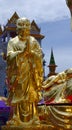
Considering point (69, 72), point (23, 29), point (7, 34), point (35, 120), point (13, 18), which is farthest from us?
point (13, 18)

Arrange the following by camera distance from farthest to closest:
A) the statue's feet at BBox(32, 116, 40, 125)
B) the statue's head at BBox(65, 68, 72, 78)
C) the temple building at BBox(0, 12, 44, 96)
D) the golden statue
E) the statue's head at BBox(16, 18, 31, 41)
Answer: the temple building at BBox(0, 12, 44, 96) < the statue's head at BBox(65, 68, 72, 78) < the statue's head at BBox(16, 18, 31, 41) < the golden statue < the statue's feet at BBox(32, 116, 40, 125)

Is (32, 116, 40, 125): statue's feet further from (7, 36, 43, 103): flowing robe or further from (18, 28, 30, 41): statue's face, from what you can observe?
(18, 28, 30, 41): statue's face

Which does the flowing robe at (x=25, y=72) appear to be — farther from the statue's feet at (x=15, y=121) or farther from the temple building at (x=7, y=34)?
the temple building at (x=7, y=34)

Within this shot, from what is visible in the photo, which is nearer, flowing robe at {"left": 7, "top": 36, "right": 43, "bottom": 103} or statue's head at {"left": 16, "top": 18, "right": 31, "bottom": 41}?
flowing robe at {"left": 7, "top": 36, "right": 43, "bottom": 103}

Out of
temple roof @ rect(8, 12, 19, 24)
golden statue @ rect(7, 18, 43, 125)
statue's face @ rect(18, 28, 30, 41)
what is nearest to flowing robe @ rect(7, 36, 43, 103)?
golden statue @ rect(7, 18, 43, 125)

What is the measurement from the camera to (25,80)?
19.3 feet

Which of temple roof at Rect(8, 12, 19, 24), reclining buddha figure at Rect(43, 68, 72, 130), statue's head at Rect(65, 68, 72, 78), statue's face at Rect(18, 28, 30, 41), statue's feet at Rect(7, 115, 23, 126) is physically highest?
temple roof at Rect(8, 12, 19, 24)

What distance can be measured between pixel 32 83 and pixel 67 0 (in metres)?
2.00

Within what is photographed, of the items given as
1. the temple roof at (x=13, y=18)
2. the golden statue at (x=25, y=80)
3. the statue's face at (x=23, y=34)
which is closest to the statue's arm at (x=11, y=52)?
the golden statue at (x=25, y=80)

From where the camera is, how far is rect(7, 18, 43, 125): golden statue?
585 centimetres

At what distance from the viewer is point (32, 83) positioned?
5.94 meters

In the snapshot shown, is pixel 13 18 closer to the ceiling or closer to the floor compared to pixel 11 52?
closer to the ceiling

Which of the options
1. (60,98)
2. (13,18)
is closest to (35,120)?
(60,98)

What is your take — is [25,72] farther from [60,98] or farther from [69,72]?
[69,72]
